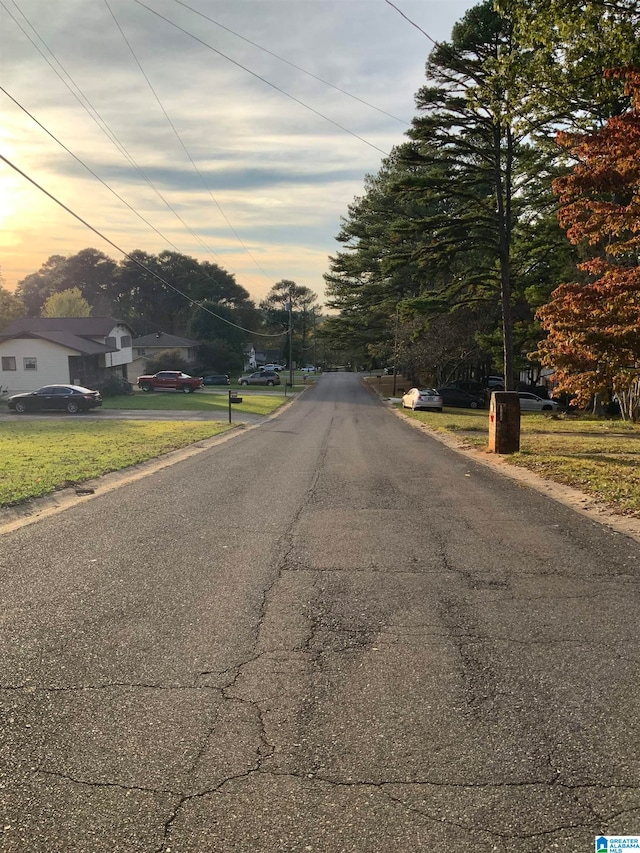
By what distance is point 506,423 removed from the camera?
56.1ft

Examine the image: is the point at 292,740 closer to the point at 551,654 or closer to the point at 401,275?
the point at 551,654

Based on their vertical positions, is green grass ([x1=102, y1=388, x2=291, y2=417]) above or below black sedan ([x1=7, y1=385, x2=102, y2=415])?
below

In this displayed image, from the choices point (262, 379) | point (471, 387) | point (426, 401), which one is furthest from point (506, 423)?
point (262, 379)

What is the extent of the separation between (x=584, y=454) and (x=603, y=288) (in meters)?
5.65

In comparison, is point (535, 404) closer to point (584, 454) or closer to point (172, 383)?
point (584, 454)

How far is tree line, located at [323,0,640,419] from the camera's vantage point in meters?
12.4

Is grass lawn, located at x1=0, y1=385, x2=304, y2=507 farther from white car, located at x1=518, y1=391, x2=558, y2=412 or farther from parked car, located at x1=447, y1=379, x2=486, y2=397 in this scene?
white car, located at x1=518, y1=391, x2=558, y2=412

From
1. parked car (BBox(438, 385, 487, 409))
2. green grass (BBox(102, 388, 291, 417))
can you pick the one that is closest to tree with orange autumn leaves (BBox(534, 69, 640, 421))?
green grass (BBox(102, 388, 291, 417))

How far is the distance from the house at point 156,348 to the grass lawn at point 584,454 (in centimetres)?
4978

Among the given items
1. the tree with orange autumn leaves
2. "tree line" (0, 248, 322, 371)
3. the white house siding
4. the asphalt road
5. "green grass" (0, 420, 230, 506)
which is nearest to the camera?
the asphalt road

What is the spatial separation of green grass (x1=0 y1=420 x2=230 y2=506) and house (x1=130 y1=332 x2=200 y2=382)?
4304cm

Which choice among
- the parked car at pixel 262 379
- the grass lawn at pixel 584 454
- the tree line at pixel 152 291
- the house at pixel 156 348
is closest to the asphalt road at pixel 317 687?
the grass lawn at pixel 584 454

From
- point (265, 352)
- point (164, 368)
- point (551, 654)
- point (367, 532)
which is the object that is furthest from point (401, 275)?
point (265, 352)

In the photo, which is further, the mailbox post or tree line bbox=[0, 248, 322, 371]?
tree line bbox=[0, 248, 322, 371]
